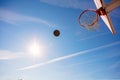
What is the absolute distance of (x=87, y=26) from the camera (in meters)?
15.0

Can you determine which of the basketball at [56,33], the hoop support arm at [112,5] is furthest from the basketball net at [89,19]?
the basketball at [56,33]

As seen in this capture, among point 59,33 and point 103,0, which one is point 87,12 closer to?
point 103,0

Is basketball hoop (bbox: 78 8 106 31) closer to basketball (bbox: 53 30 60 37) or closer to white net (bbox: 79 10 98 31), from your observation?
white net (bbox: 79 10 98 31)

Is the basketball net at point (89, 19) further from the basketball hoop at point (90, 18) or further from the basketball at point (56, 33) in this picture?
the basketball at point (56, 33)

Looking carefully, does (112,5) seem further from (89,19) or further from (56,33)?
(56,33)

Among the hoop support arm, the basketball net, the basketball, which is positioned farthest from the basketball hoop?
the basketball

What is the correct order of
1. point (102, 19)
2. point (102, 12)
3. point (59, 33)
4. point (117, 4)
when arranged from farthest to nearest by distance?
point (59, 33)
point (102, 19)
point (102, 12)
point (117, 4)

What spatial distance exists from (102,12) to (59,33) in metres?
3.88

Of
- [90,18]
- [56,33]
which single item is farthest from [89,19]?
[56,33]

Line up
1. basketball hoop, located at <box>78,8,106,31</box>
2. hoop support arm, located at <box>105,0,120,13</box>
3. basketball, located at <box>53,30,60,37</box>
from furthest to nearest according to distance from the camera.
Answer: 1. basketball, located at <box>53,30,60,37</box>
2. basketball hoop, located at <box>78,8,106,31</box>
3. hoop support arm, located at <box>105,0,120,13</box>

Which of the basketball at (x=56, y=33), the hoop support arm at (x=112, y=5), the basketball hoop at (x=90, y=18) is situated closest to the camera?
the hoop support arm at (x=112, y=5)

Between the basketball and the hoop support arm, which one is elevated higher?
the basketball

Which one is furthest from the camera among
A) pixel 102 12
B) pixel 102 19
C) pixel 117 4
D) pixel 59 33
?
pixel 59 33

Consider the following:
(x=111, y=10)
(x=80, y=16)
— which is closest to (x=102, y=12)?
(x=111, y=10)
